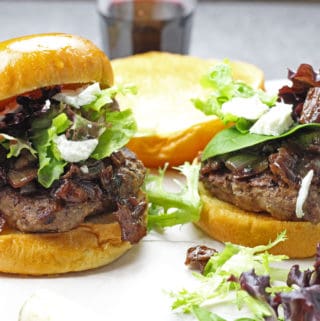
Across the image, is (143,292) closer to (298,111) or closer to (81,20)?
(298,111)

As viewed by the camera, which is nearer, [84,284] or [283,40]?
[84,284]

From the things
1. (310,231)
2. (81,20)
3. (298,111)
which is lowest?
(81,20)

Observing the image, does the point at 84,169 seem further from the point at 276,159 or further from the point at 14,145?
the point at 276,159

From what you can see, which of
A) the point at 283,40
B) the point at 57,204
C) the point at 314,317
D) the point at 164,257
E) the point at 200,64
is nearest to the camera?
the point at 314,317

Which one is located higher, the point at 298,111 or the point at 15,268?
the point at 298,111

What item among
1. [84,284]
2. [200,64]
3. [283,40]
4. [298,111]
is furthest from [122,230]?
[283,40]

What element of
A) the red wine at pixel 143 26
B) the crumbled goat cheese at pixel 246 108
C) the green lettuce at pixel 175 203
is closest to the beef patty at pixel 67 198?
the green lettuce at pixel 175 203

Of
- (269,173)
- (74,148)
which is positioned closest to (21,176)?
(74,148)
